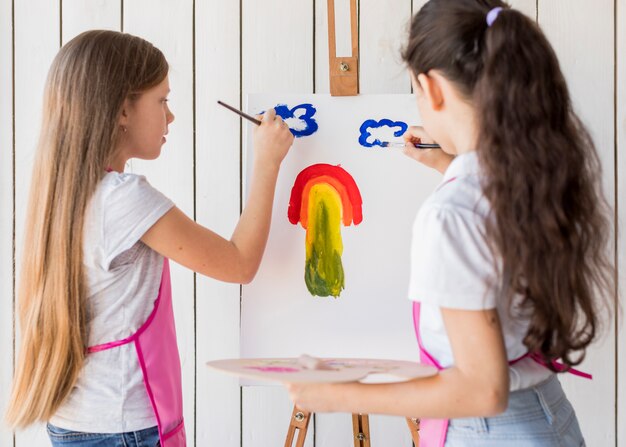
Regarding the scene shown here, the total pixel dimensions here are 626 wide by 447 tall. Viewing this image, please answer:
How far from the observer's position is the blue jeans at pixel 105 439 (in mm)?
1263

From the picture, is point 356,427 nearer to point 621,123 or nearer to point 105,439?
point 105,439

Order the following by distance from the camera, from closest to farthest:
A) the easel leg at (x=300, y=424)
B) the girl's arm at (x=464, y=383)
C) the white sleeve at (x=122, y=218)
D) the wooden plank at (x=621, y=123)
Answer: the girl's arm at (x=464, y=383) < the white sleeve at (x=122, y=218) < the easel leg at (x=300, y=424) < the wooden plank at (x=621, y=123)

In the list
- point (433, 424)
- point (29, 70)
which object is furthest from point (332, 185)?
point (29, 70)

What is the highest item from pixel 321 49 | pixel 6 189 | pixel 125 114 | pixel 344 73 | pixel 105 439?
pixel 321 49

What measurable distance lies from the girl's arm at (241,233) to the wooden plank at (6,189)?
715mm

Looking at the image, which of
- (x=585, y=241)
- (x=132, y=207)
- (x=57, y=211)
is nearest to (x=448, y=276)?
(x=585, y=241)

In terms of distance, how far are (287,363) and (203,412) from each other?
886 millimetres

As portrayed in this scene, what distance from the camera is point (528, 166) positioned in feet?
3.07

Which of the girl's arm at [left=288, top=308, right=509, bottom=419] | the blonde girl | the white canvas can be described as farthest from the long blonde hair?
the girl's arm at [left=288, top=308, right=509, bottom=419]

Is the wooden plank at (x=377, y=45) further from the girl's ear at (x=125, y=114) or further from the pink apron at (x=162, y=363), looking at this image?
the pink apron at (x=162, y=363)

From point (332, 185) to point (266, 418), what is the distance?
0.65 m

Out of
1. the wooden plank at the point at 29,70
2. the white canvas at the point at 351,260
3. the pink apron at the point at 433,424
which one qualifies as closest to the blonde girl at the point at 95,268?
the white canvas at the point at 351,260

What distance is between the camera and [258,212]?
1.45 m

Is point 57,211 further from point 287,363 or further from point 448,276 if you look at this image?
point 448,276
